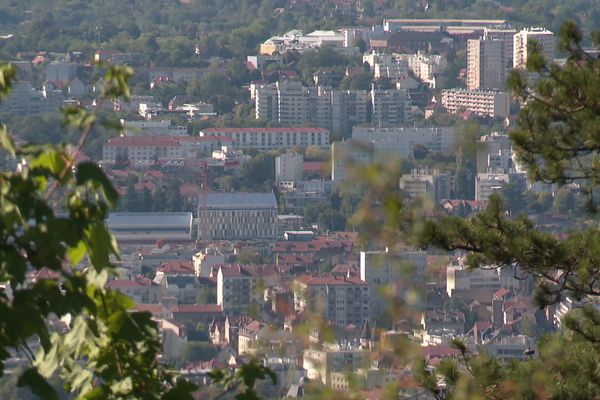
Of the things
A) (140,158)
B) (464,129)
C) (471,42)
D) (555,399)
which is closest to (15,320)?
(464,129)

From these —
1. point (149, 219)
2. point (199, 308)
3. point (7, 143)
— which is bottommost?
point (149, 219)

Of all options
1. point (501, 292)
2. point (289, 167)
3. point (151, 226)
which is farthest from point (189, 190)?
point (501, 292)

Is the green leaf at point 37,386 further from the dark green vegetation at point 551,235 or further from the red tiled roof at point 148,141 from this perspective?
the red tiled roof at point 148,141

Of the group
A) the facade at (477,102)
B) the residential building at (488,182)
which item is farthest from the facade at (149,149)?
the facade at (477,102)

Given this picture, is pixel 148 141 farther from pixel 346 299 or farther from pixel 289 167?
pixel 346 299

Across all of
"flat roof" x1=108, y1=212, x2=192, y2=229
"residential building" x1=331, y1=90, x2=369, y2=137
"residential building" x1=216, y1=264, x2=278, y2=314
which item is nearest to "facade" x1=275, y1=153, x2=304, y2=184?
"flat roof" x1=108, y1=212, x2=192, y2=229

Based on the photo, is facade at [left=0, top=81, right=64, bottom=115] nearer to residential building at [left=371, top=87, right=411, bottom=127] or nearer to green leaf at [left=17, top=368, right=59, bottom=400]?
residential building at [left=371, top=87, right=411, bottom=127]
